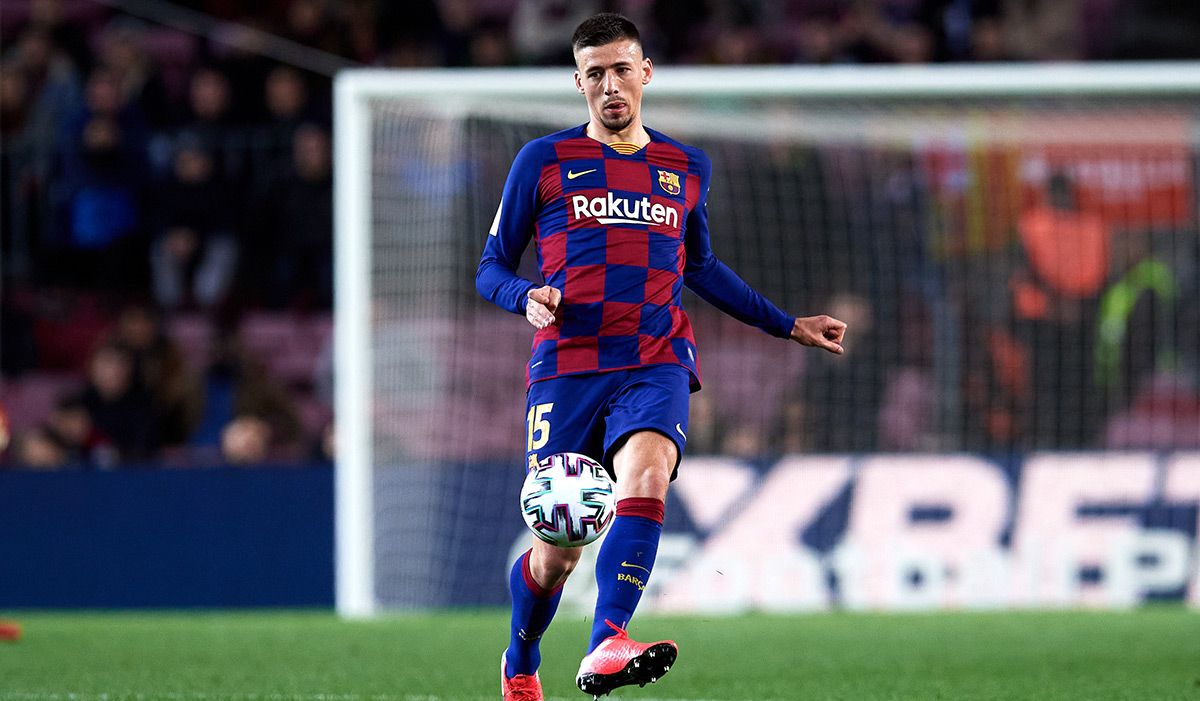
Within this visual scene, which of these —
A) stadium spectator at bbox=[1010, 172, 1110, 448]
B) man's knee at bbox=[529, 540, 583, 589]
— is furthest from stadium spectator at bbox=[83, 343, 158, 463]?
man's knee at bbox=[529, 540, 583, 589]

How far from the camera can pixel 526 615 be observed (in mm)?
4781

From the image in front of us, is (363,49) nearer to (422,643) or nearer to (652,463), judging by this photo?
(422,643)

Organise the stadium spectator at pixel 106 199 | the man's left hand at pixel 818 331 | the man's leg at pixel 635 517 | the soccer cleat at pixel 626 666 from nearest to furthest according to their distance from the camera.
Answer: the soccer cleat at pixel 626 666
the man's leg at pixel 635 517
the man's left hand at pixel 818 331
the stadium spectator at pixel 106 199

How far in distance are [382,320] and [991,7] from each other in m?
5.79

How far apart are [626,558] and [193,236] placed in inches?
336

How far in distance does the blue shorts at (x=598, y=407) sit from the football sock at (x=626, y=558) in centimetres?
15

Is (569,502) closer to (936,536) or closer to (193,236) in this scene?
(936,536)

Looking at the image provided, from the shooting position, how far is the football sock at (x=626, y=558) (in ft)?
14.2

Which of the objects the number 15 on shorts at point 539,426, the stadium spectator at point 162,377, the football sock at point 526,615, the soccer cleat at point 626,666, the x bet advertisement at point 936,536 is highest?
the number 15 on shorts at point 539,426

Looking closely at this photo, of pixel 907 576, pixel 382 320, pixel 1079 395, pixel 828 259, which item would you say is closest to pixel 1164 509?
pixel 1079 395

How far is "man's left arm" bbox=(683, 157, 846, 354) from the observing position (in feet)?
16.4

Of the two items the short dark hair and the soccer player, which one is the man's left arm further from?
the short dark hair

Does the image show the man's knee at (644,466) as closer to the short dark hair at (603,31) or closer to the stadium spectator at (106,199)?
the short dark hair at (603,31)

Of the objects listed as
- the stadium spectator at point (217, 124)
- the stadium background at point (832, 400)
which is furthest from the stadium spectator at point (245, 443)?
the stadium spectator at point (217, 124)
